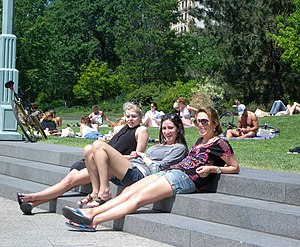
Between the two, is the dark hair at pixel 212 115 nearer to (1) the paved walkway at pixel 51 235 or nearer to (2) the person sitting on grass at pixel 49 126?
(1) the paved walkway at pixel 51 235

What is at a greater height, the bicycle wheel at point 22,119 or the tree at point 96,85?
the bicycle wheel at point 22,119

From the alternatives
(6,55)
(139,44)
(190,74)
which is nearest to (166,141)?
(6,55)

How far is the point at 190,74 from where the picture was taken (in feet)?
181

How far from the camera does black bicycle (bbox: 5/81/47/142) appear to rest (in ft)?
45.9

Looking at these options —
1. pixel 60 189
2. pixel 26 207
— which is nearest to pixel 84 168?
pixel 60 189

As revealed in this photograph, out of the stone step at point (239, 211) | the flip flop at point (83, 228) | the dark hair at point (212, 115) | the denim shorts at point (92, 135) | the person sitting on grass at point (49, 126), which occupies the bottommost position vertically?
the person sitting on grass at point (49, 126)

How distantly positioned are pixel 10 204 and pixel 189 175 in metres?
3.21

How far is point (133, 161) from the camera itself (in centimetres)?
842

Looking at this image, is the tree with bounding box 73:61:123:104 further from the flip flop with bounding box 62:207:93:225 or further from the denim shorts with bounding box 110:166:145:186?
the flip flop with bounding box 62:207:93:225

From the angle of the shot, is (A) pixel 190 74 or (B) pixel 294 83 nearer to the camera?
(B) pixel 294 83

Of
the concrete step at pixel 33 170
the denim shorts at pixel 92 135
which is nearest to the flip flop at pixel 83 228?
the concrete step at pixel 33 170

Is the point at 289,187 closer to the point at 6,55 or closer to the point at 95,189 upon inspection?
the point at 95,189

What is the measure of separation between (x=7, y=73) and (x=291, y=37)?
29.1 metres

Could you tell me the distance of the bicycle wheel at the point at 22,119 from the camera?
Answer: 45.7 feet
